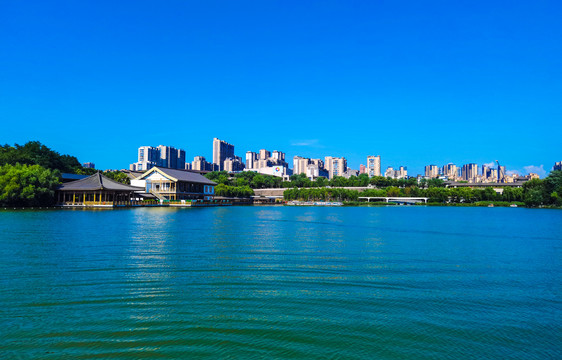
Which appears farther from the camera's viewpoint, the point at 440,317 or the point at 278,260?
the point at 278,260

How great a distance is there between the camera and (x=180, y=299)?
664cm

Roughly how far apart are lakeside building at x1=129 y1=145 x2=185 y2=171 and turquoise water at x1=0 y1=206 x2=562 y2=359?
142647mm

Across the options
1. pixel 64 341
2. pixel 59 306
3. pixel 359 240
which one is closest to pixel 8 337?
pixel 64 341

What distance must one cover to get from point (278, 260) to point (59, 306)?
566 centimetres

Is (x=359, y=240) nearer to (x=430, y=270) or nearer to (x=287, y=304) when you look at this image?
(x=430, y=270)

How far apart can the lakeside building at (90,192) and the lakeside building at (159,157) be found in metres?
105

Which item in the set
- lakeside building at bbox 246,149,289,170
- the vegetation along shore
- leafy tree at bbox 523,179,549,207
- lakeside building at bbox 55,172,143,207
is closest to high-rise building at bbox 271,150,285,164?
lakeside building at bbox 246,149,289,170

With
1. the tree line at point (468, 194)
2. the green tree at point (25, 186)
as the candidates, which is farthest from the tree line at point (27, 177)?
the tree line at point (468, 194)

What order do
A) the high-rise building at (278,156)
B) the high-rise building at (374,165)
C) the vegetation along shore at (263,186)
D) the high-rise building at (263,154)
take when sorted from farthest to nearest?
the high-rise building at (263,154)
the high-rise building at (278,156)
the high-rise building at (374,165)
the vegetation along shore at (263,186)

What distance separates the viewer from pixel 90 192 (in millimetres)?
41656

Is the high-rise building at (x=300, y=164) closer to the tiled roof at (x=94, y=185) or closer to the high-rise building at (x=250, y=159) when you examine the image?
the high-rise building at (x=250, y=159)

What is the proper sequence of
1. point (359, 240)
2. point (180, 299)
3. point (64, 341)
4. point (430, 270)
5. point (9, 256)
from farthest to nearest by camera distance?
1. point (359, 240)
2. point (9, 256)
3. point (430, 270)
4. point (180, 299)
5. point (64, 341)

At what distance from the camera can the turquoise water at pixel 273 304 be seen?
475 centimetres

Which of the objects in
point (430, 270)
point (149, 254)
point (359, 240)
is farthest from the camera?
point (359, 240)
